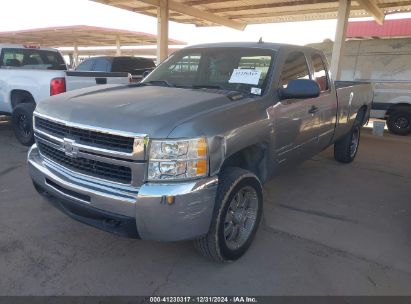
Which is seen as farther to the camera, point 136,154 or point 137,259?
point 137,259

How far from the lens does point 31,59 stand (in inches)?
326

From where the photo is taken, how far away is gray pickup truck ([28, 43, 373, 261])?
2521 millimetres

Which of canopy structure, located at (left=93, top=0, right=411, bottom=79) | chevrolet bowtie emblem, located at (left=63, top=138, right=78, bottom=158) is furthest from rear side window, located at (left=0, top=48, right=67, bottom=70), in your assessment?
chevrolet bowtie emblem, located at (left=63, top=138, right=78, bottom=158)

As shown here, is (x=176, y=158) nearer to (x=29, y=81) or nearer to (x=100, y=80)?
(x=100, y=80)

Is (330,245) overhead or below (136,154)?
below

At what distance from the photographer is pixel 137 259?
3.18 meters

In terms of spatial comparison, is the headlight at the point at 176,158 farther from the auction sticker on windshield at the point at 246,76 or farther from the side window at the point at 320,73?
the side window at the point at 320,73

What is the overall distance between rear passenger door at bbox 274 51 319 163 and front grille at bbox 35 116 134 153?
1.58 metres

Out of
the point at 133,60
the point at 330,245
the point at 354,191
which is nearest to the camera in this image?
the point at 330,245

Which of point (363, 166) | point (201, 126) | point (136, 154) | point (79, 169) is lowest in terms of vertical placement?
point (363, 166)

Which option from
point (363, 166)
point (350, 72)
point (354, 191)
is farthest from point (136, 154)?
point (350, 72)

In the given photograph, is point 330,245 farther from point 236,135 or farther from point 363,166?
point 363,166

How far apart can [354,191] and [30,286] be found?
13.9ft

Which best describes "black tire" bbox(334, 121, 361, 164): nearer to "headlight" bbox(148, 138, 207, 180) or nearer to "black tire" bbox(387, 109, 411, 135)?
"black tire" bbox(387, 109, 411, 135)
